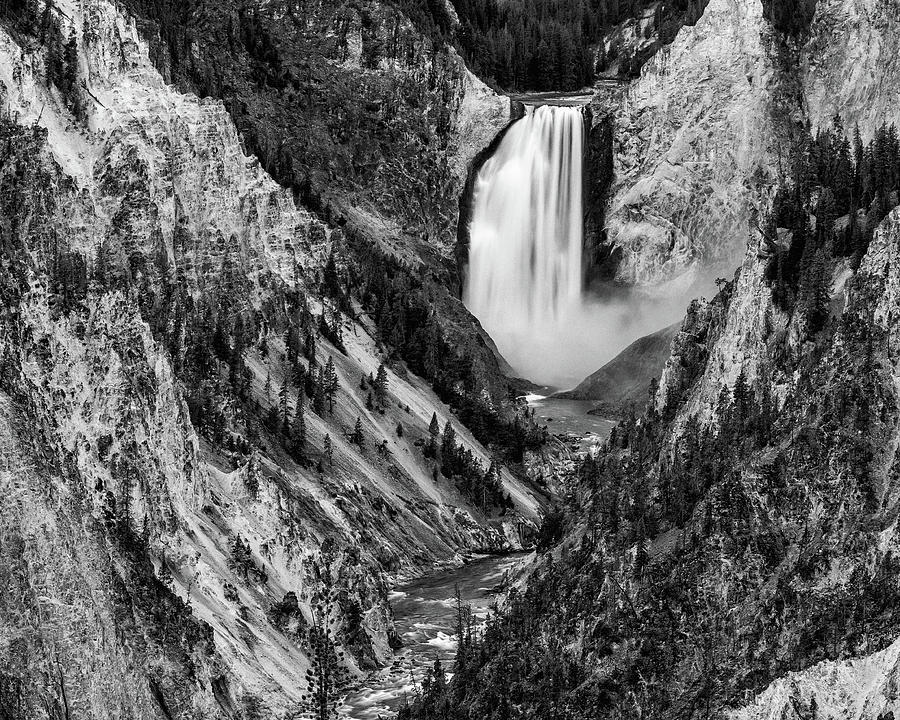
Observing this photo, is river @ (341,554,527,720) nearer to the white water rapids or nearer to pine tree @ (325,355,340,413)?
pine tree @ (325,355,340,413)

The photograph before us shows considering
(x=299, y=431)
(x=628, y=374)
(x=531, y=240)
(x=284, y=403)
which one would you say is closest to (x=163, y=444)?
(x=299, y=431)

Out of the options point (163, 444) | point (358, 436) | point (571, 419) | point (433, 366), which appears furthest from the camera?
point (571, 419)

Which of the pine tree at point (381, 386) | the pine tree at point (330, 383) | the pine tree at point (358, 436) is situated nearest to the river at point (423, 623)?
the pine tree at point (358, 436)

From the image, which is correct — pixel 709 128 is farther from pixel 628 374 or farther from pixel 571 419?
pixel 571 419

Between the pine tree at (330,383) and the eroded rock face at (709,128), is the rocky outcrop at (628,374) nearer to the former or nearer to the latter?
the eroded rock face at (709,128)

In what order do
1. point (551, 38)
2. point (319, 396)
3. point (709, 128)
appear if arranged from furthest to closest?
point (551, 38) → point (709, 128) → point (319, 396)

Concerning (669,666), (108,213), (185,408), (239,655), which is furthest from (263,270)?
(669,666)
